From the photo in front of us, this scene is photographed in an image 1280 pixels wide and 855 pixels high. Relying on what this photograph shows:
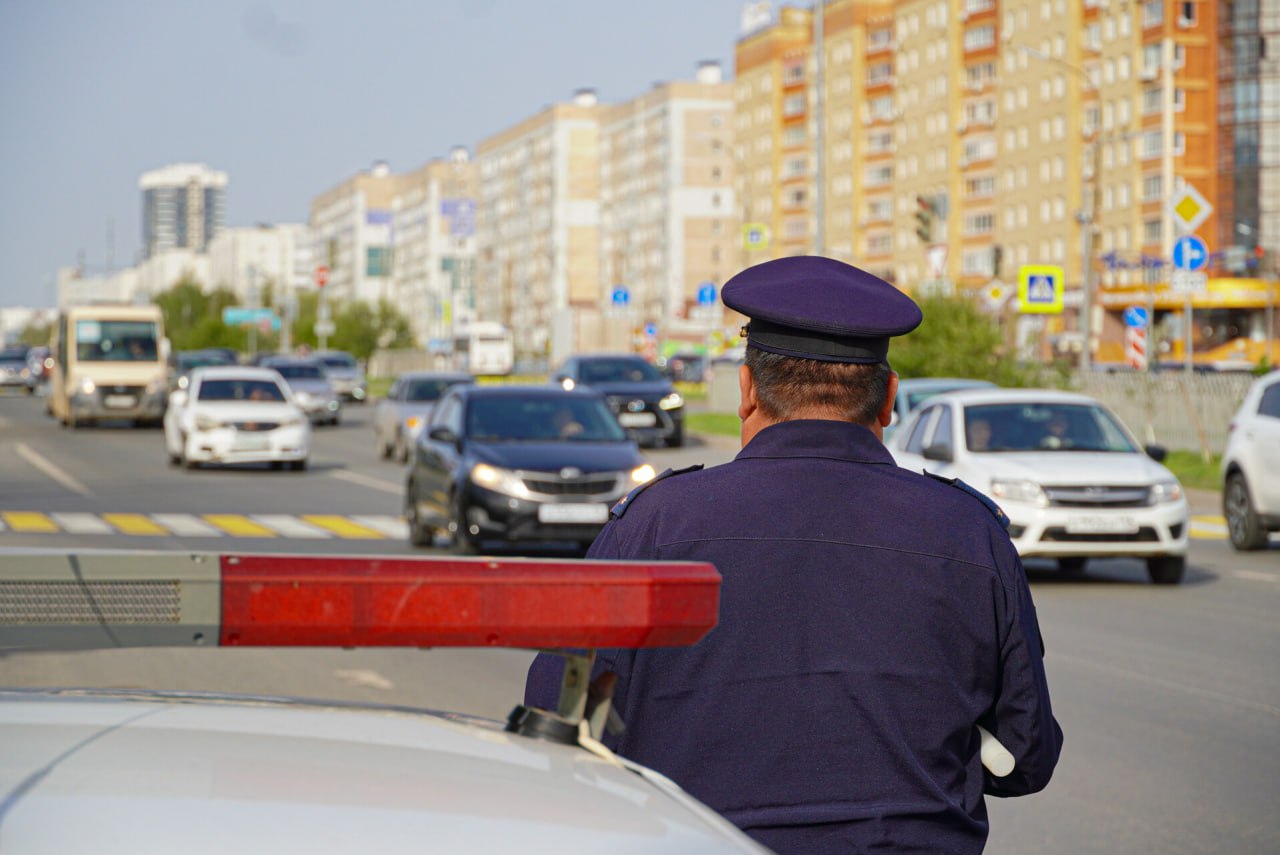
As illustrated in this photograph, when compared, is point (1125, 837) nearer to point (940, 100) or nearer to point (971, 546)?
point (971, 546)

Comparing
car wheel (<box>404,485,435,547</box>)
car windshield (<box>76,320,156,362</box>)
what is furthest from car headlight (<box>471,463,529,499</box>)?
car windshield (<box>76,320,156,362</box>)

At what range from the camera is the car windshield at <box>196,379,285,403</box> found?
3216 cm

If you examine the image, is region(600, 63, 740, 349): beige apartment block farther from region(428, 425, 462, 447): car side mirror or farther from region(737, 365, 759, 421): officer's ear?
region(737, 365, 759, 421): officer's ear

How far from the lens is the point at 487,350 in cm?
9712

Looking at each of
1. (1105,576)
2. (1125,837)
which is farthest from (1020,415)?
(1125,837)

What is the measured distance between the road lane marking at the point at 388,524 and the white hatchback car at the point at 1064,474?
5.93m

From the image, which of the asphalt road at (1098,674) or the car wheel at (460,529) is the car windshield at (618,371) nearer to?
the asphalt road at (1098,674)

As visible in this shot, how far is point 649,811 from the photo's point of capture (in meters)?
1.80

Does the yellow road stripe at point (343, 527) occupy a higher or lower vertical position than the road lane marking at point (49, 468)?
lower

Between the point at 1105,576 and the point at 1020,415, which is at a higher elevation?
the point at 1020,415

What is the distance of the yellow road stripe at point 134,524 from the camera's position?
20.1 meters

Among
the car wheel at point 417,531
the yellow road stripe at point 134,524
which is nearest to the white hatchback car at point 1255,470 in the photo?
the car wheel at point 417,531

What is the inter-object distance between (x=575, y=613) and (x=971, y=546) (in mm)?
1048

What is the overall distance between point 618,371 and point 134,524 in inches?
763
